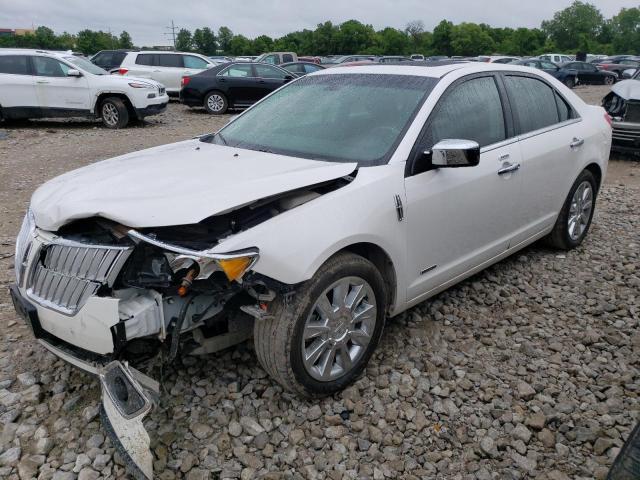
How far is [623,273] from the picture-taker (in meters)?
4.58

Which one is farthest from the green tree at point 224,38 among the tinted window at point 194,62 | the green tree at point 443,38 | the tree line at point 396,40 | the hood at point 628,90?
the hood at point 628,90

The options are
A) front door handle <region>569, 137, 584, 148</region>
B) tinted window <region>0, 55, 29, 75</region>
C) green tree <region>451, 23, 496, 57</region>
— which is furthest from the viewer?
green tree <region>451, 23, 496, 57</region>

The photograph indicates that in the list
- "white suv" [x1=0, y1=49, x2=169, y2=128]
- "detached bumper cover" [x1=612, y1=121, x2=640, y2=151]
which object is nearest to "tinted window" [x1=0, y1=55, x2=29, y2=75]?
"white suv" [x1=0, y1=49, x2=169, y2=128]

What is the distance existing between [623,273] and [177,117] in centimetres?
1193

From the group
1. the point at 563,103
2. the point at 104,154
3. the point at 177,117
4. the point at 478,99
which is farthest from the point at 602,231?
the point at 177,117

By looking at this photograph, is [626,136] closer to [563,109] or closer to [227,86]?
[563,109]

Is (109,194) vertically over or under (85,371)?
over

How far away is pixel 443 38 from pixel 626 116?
236 ft

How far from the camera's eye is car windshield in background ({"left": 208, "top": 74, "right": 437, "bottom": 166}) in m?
3.24

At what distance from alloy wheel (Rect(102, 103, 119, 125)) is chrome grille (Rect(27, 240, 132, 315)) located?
10240 mm

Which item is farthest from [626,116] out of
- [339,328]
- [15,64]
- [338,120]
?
[15,64]

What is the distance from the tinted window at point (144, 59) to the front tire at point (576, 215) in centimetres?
1389

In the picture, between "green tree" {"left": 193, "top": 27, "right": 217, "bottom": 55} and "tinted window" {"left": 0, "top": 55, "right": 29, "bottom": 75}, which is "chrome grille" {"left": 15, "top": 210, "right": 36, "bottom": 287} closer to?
"tinted window" {"left": 0, "top": 55, "right": 29, "bottom": 75}

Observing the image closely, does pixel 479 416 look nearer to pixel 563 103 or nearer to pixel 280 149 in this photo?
pixel 280 149
